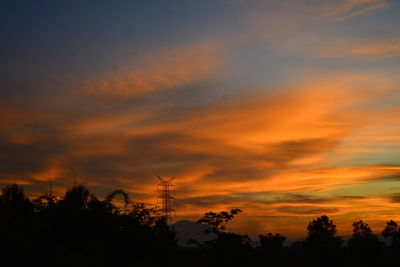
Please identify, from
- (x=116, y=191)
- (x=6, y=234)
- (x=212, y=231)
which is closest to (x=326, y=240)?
(x=212, y=231)

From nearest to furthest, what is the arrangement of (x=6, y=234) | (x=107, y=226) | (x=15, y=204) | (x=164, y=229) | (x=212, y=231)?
1. (x=6, y=234)
2. (x=107, y=226)
3. (x=15, y=204)
4. (x=164, y=229)
5. (x=212, y=231)

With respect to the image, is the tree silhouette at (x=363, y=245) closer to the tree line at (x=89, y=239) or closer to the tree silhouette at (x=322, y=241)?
the tree silhouette at (x=322, y=241)

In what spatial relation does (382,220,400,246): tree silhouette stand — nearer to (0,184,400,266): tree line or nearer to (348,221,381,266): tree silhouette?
(348,221,381,266): tree silhouette

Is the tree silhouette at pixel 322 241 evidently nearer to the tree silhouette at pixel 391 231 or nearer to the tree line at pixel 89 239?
the tree silhouette at pixel 391 231

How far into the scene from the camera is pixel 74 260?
1388cm

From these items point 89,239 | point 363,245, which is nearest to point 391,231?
point 363,245

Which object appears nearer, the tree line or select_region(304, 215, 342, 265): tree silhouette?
the tree line

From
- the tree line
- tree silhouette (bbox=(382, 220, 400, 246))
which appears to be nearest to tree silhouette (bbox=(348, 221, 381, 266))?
tree silhouette (bbox=(382, 220, 400, 246))

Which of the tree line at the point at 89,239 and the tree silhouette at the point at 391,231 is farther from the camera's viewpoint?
the tree silhouette at the point at 391,231

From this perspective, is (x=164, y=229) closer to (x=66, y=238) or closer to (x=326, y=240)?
(x=66, y=238)

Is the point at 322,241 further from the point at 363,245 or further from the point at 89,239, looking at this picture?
the point at 89,239

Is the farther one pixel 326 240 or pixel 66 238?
pixel 326 240

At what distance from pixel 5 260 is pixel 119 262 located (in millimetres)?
4599

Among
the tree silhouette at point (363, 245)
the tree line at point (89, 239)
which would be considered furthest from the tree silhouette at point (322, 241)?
the tree line at point (89, 239)
